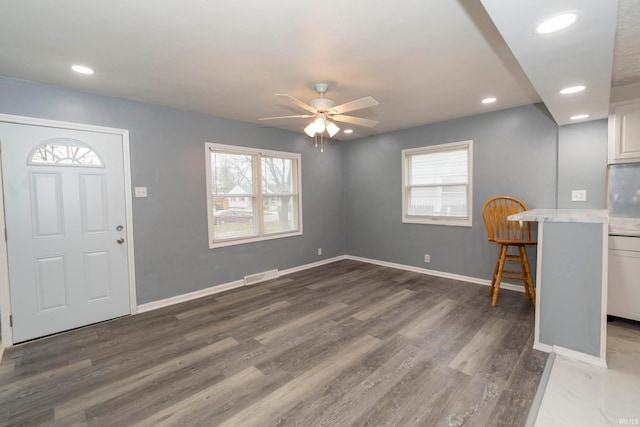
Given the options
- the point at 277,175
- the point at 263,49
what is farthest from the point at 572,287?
the point at 277,175

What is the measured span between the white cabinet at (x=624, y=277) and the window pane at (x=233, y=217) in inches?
165

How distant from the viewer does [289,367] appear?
85.9 inches

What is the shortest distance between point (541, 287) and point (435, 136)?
2747 mm

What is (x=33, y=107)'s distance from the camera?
8.73ft

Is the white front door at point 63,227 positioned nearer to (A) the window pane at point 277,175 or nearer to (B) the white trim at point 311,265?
(A) the window pane at point 277,175

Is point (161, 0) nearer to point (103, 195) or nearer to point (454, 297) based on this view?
point (103, 195)

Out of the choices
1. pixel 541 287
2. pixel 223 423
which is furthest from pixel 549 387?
pixel 223 423

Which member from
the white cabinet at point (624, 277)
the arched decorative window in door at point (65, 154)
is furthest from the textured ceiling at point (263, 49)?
the white cabinet at point (624, 277)

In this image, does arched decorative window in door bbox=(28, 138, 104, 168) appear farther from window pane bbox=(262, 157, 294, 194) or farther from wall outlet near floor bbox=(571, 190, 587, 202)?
wall outlet near floor bbox=(571, 190, 587, 202)

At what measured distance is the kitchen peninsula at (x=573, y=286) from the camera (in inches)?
81.7

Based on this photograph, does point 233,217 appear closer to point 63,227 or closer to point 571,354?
point 63,227

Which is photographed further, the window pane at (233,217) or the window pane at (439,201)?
the window pane at (439,201)

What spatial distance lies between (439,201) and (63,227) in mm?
4809

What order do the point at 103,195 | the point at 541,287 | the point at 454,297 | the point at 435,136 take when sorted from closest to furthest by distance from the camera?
the point at 541,287, the point at 103,195, the point at 454,297, the point at 435,136
